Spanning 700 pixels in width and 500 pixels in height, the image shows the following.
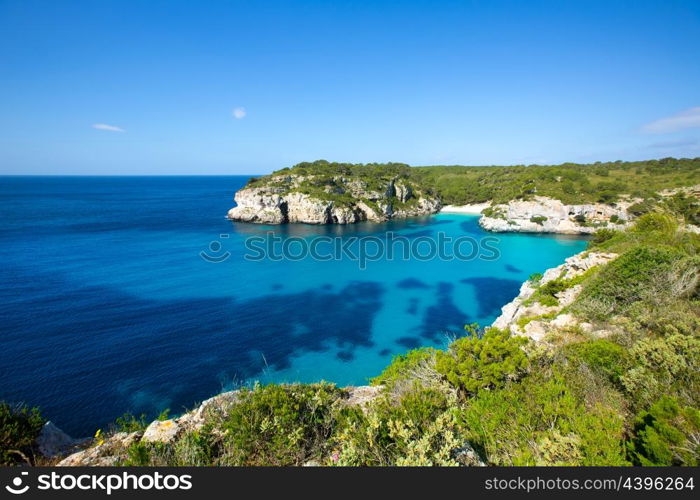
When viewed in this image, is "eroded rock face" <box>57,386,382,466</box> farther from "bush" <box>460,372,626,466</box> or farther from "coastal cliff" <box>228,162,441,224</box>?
"coastal cliff" <box>228,162,441,224</box>

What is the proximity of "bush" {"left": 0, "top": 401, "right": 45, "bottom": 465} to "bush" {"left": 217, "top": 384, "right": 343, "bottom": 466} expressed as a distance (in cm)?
453

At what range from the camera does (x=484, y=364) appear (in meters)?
8.47

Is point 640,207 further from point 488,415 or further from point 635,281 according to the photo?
point 488,415

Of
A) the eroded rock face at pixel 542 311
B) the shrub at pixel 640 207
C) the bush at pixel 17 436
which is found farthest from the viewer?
the shrub at pixel 640 207

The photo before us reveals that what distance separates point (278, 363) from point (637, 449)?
56.7ft

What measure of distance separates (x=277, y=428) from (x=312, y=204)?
64.3m

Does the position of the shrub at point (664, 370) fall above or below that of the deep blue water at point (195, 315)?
above

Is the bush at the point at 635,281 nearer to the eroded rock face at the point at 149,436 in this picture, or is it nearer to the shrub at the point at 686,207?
the eroded rock face at the point at 149,436

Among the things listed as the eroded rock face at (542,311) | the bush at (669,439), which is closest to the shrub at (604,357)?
the eroded rock face at (542,311)

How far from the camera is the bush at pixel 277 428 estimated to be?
5996mm

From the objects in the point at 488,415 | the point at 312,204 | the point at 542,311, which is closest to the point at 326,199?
the point at 312,204

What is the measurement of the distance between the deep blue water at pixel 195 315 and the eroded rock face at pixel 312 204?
2103 centimetres

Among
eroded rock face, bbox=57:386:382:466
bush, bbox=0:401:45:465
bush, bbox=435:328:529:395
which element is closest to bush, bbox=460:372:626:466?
bush, bbox=435:328:529:395

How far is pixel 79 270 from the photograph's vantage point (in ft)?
114
